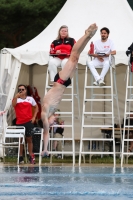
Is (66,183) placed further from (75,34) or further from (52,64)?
(75,34)

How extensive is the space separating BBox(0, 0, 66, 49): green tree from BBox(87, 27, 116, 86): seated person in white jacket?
1372 cm

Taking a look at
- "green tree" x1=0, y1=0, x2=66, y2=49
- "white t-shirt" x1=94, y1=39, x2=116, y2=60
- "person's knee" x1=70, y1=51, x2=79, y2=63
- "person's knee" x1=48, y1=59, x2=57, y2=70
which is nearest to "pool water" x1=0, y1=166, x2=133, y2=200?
"person's knee" x1=70, y1=51, x2=79, y2=63

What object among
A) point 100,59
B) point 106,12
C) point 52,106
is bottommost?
point 52,106

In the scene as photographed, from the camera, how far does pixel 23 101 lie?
64.2 ft

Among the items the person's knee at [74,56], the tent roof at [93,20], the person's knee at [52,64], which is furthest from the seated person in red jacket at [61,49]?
the person's knee at [74,56]

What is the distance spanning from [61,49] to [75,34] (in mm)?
2592

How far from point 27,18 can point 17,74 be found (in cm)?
1421

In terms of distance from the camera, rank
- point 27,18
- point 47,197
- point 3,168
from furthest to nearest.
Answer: point 27,18
point 3,168
point 47,197

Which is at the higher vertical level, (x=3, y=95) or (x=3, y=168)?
(x=3, y=95)

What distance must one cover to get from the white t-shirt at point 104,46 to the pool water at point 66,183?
3502 millimetres

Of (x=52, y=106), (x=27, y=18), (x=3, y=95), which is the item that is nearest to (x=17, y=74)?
(x=3, y=95)

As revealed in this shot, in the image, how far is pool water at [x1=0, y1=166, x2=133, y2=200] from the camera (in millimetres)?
10438

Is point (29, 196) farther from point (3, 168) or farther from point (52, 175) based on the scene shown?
point (3, 168)

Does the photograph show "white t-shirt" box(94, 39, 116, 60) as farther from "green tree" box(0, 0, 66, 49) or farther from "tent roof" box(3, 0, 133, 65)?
"green tree" box(0, 0, 66, 49)
